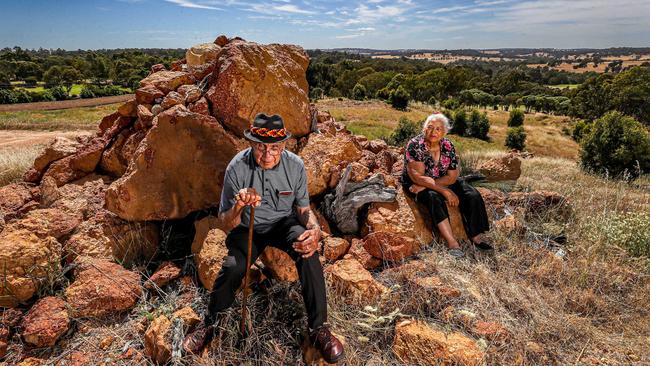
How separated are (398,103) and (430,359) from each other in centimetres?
4291

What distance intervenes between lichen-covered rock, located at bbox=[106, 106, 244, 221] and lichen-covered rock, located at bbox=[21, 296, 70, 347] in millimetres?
953

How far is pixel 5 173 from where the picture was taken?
5.08 meters

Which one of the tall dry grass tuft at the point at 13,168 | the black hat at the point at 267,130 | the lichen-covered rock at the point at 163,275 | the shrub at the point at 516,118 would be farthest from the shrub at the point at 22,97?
the shrub at the point at 516,118

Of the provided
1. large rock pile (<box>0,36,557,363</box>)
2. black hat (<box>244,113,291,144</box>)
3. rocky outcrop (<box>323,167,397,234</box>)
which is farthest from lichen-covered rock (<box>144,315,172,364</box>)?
rocky outcrop (<box>323,167,397,234</box>)

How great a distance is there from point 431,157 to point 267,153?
2077 millimetres

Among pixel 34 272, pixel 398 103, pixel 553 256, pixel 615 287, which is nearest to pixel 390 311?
pixel 553 256

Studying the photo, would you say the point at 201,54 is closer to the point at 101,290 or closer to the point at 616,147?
the point at 101,290

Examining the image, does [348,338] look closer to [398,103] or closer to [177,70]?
[177,70]

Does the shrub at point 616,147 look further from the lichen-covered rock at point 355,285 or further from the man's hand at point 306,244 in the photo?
the man's hand at point 306,244

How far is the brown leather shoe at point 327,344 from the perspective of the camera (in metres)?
2.29

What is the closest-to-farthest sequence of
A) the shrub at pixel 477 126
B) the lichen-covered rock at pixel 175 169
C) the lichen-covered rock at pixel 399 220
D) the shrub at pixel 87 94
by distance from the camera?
the lichen-covered rock at pixel 175 169 → the lichen-covered rock at pixel 399 220 → the shrub at pixel 477 126 → the shrub at pixel 87 94

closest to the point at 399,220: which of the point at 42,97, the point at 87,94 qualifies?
the point at 42,97

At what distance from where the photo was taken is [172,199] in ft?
11.4

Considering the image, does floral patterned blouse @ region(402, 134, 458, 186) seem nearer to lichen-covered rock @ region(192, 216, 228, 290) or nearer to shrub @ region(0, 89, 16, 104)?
lichen-covered rock @ region(192, 216, 228, 290)
